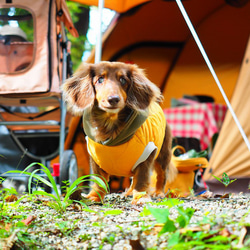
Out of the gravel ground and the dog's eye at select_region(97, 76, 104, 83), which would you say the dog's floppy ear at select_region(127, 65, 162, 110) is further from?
the gravel ground

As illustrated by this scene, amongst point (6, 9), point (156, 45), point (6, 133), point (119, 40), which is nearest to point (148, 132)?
point (6, 9)

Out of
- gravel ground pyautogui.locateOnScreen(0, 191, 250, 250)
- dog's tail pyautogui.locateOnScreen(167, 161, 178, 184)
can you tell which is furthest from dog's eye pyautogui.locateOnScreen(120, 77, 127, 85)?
dog's tail pyautogui.locateOnScreen(167, 161, 178, 184)

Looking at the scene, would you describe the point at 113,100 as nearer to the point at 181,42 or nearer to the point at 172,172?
the point at 172,172

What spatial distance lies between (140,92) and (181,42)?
4222mm

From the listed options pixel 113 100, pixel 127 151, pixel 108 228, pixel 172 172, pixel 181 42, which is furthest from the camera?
pixel 181 42

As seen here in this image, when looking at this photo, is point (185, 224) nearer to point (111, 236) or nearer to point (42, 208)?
point (111, 236)

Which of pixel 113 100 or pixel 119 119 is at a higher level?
pixel 113 100

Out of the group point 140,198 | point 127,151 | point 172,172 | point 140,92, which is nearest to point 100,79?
point 140,92

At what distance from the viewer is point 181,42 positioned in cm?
609

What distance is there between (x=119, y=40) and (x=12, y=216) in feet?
13.6

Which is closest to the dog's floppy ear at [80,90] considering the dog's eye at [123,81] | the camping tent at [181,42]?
the dog's eye at [123,81]

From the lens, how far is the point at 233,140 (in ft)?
11.4

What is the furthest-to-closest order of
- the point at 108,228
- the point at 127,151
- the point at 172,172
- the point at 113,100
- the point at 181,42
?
the point at 181,42
the point at 172,172
the point at 127,151
the point at 113,100
the point at 108,228

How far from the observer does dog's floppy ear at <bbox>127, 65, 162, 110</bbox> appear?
2.11 metres
